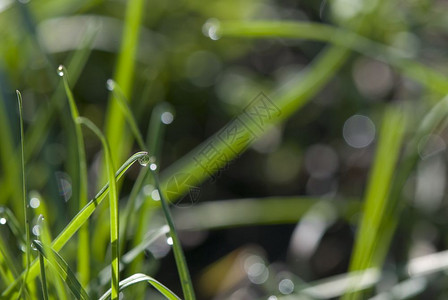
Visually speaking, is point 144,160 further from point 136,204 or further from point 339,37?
point 339,37

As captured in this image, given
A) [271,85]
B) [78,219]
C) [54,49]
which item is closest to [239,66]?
A: [271,85]

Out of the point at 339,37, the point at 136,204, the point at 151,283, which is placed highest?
the point at 339,37

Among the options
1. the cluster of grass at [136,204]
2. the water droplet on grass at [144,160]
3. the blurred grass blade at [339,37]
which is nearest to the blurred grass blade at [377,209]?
the cluster of grass at [136,204]

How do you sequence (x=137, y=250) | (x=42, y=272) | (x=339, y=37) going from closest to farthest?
(x=42, y=272) < (x=137, y=250) < (x=339, y=37)

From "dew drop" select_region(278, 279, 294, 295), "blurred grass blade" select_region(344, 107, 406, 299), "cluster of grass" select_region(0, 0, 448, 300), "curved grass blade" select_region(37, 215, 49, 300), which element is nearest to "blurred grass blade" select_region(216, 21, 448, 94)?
"cluster of grass" select_region(0, 0, 448, 300)

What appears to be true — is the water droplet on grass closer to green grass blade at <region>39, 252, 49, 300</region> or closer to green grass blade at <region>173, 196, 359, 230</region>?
green grass blade at <region>39, 252, 49, 300</region>

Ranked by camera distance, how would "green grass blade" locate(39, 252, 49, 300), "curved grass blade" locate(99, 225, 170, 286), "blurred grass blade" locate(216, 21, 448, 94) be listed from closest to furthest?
"green grass blade" locate(39, 252, 49, 300) → "curved grass blade" locate(99, 225, 170, 286) → "blurred grass blade" locate(216, 21, 448, 94)

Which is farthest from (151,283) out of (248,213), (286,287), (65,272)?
(248,213)

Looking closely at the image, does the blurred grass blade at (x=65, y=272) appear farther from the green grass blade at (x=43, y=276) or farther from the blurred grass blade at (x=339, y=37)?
the blurred grass blade at (x=339, y=37)
